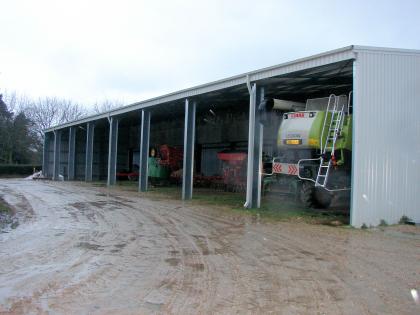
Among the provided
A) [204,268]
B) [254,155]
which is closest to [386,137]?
[254,155]

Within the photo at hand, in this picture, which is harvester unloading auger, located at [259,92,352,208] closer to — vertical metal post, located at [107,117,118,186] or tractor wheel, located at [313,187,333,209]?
tractor wheel, located at [313,187,333,209]

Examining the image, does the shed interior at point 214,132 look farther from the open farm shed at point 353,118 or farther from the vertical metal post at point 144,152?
the vertical metal post at point 144,152

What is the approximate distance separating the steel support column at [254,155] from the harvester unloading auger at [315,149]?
0.39m

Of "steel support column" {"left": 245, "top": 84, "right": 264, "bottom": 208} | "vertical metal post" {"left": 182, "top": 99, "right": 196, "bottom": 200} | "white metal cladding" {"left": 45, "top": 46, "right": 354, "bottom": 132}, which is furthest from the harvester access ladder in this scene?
"vertical metal post" {"left": 182, "top": 99, "right": 196, "bottom": 200}

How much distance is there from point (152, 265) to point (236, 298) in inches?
79.6

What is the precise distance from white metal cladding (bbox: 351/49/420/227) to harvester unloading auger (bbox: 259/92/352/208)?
1.43 meters

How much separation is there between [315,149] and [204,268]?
25.3ft

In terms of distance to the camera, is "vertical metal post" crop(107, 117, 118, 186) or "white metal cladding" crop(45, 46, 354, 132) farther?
"vertical metal post" crop(107, 117, 118, 186)

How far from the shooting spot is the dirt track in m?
5.15

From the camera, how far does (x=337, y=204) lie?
48.7 ft

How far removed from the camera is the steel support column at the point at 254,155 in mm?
14961

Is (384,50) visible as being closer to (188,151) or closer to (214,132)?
(188,151)

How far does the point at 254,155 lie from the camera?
15102 mm

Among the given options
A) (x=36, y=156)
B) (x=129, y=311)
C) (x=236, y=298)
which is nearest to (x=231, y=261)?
(x=236, y=298)
